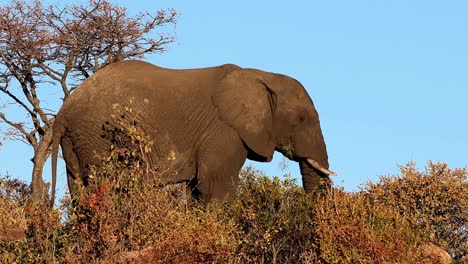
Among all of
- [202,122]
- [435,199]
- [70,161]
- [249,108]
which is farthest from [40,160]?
[435,199]

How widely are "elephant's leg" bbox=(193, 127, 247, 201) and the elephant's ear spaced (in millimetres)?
240

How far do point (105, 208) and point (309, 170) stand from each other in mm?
8118

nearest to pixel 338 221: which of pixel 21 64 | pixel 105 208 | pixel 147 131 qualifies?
pixel 105 208

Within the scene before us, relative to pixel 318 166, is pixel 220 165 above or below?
below

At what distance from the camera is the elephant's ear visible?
21.6m

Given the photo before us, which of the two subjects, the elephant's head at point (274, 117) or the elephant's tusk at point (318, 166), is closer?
the elephant's head at point (274, 117)

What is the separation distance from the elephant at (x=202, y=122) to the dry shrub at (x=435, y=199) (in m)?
1.65

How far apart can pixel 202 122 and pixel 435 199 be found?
4.73 meters

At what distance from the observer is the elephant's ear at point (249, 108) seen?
2162cm

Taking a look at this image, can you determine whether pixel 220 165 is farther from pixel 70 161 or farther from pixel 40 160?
pixel 40 160

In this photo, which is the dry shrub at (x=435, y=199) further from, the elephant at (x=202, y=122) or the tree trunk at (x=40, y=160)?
the tree trunk at (x=40, y=160)

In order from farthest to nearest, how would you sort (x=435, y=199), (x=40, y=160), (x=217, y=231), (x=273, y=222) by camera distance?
(x=40, y=160) < (x=435, y=199) < (x=273, y=222) < (x=217, y=231)

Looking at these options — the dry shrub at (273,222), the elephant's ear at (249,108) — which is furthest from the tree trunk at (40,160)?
the dry shrub at (273,222)

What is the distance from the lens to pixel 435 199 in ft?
68.0
